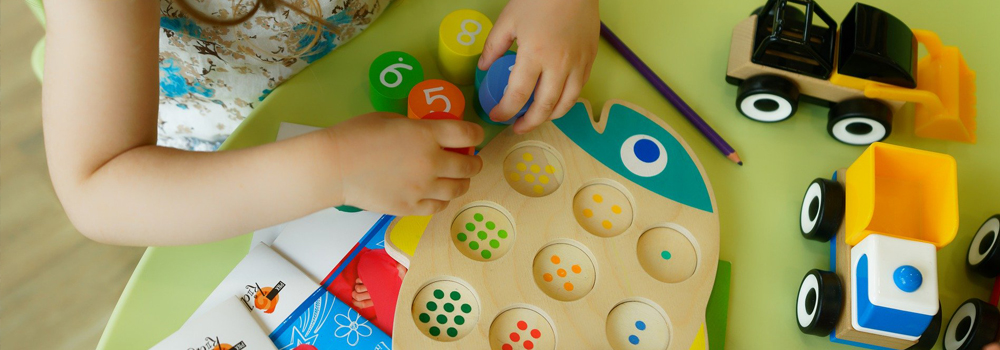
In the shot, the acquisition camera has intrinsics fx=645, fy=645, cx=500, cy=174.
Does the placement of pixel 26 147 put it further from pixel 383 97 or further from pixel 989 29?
pixel 989 29

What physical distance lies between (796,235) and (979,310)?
0.14 m

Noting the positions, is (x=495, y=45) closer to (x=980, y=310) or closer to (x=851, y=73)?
(x=851, y=73)

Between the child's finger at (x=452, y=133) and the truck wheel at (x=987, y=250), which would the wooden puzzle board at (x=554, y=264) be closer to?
the child's finger at (x=452, y=133)

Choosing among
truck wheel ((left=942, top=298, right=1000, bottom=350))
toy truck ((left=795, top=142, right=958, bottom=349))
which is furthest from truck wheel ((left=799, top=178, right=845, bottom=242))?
truck wheel ((left=942, top=298, right=1000, bottom=350))

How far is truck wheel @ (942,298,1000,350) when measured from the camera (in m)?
0.50

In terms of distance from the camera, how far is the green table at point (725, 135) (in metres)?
0.51

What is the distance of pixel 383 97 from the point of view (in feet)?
1.78

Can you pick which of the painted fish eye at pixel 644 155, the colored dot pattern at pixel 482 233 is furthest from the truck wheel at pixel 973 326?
the colored dot pattern at pixel 482 233

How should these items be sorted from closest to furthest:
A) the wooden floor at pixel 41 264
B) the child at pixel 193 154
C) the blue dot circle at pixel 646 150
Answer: the child at pixel 193 154, the blue dot circle at pixel 646 150, the wooden floor at pixel 41 264

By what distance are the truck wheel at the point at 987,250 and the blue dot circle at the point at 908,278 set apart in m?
0.10

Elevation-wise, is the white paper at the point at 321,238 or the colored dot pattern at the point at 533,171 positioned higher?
the white paper at the point at 321,238

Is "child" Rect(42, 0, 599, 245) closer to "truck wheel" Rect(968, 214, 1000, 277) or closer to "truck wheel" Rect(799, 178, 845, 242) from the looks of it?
"truck wheel" Rect(799, 178, 845, 242)

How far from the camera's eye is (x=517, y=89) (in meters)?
0.53

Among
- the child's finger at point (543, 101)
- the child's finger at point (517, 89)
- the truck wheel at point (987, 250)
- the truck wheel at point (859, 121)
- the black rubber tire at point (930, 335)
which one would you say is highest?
the child's finger at point (517, 89)
